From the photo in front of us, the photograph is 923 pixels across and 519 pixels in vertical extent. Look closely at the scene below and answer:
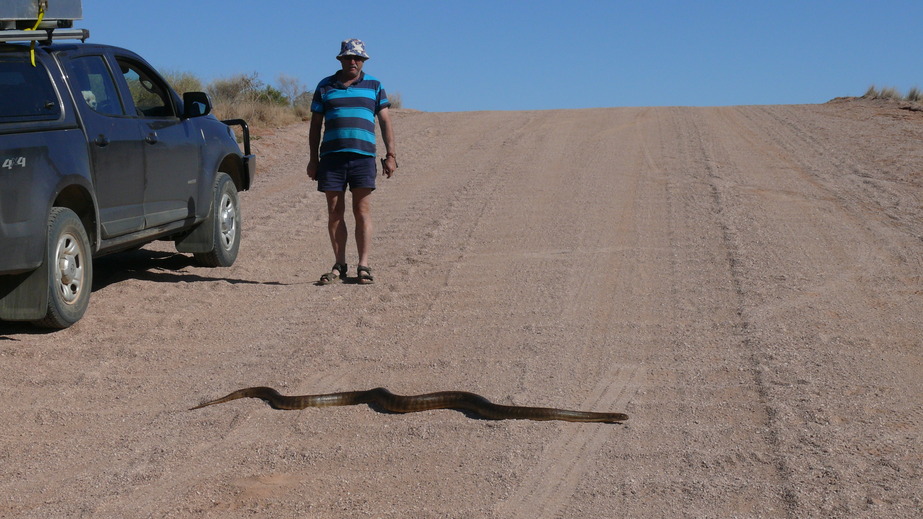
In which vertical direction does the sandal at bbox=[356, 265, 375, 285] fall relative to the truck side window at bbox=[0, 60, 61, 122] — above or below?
below

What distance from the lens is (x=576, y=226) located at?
10.5m

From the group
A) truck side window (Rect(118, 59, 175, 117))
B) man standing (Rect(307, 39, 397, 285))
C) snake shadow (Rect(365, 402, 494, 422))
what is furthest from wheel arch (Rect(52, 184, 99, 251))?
snake shadow (Rect(365, 402, 494, 422))

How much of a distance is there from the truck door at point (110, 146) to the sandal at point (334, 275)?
1573 millimetres

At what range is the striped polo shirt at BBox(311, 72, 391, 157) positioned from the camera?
26.9 ft

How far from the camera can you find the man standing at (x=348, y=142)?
323 inches

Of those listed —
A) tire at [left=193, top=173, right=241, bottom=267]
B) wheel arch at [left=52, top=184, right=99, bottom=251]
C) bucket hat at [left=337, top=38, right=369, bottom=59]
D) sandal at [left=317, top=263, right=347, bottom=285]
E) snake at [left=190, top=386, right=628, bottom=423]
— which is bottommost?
snake at [left=190, top=386, right=628, bottom=423]

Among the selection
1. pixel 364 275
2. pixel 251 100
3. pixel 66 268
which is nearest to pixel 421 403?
pixel 66 268

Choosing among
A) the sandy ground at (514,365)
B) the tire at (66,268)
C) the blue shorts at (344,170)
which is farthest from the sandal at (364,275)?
the tire at (66,268)

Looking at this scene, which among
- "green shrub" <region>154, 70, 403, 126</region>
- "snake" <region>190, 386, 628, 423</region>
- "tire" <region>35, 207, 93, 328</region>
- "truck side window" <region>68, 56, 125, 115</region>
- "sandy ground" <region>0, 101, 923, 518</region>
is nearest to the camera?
"sandy ground" <region>0, 101, 923, 518</region>

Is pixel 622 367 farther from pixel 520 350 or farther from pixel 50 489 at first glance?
pixel 50 489

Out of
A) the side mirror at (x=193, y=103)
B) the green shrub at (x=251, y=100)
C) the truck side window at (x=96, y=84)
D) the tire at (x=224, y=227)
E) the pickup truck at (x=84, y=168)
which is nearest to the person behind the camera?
the pickup truck at (x=84, y=168)

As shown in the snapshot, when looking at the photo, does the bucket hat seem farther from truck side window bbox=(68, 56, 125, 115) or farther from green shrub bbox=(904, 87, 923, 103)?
green shrub bbox=(904, 87, 923, 103)

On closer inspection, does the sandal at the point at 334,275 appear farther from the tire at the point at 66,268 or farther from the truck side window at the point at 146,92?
the tire at the point at 66,268

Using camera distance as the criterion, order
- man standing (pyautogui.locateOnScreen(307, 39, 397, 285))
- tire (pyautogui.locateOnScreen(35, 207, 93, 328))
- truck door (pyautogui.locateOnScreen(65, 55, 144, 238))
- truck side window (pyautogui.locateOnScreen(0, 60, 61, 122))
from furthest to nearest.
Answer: man standing (pyautogui.locateOnScreen(307, 39, 397, 285)), truck door (pyautogui.locateOnScreen(65, 55, 144, 238)), truck side window (pyautogui.locateOnScreen(0, 60, 61, 122)), tire (pyautogui.locateOnScreen(35, 207, 93, 328))
